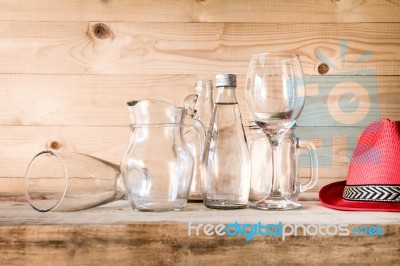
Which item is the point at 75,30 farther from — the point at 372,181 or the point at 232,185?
the point at 372,181

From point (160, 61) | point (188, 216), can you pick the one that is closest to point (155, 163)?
point (188, 216)

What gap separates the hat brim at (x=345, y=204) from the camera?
0.84 meters

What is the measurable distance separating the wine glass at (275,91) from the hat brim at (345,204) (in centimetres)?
9

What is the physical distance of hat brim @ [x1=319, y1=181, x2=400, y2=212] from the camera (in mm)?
→ 841

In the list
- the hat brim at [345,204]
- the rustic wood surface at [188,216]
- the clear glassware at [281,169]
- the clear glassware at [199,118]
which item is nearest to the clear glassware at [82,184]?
the rustic wood surface at [188,216]

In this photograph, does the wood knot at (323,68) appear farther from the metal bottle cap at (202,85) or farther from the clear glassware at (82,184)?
the clear glassware at (82,184)

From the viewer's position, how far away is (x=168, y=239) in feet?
2.23

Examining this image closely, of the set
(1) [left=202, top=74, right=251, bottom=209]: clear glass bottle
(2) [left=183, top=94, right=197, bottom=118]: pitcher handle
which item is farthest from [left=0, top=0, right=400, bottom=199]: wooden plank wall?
(1) [left=202, top=74, right=251, bottom=209]: clear glass bottle

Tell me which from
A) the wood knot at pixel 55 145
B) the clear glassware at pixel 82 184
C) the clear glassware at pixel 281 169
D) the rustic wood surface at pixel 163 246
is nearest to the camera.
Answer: the rustic wood surface at pixel 163 246

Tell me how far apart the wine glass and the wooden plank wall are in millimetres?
358

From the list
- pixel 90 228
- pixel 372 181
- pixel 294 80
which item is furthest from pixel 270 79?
pixel 90 228

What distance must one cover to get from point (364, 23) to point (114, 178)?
0.72 m

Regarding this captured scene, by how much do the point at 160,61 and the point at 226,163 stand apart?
415 mm

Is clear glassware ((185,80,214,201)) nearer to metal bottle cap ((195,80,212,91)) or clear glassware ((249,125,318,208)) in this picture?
metal bottle cap ((195,80,212,91))
